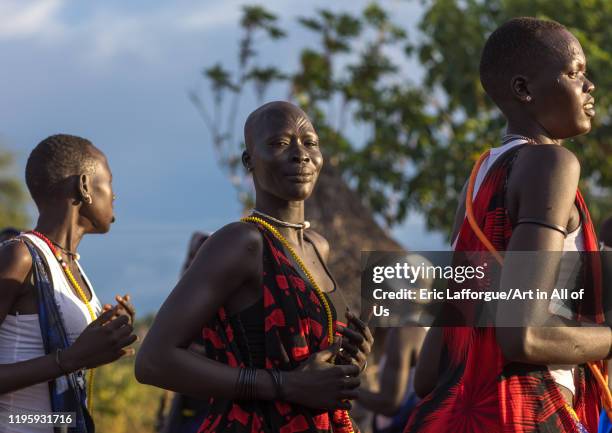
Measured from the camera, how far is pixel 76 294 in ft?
13.7

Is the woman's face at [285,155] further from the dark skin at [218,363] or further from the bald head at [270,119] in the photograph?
the dark skin at [218,363]

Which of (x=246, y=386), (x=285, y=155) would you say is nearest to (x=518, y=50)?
(x=285, y=155)

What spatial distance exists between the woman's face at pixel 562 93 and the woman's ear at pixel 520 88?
0.02 m

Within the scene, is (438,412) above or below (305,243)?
A: below

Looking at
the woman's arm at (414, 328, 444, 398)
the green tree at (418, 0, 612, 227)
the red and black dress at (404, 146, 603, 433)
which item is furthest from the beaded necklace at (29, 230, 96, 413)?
the green tree at (418, 0, 612, 227)

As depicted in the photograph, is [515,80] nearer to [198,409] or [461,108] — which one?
[198,409]

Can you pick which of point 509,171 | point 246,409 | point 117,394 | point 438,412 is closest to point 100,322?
point 246,409

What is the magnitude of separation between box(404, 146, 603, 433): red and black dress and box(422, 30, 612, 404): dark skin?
0.21ft

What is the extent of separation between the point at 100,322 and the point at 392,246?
10.4 metres

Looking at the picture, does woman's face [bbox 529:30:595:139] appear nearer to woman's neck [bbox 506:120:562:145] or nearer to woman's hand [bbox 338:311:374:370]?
woman's neck [bbox 506:120:562:145]

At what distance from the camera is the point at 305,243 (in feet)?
11.5

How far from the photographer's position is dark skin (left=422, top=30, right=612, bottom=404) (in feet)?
8.52

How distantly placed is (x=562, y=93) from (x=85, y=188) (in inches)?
87.6

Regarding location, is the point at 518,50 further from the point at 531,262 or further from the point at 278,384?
the point at 278,384
